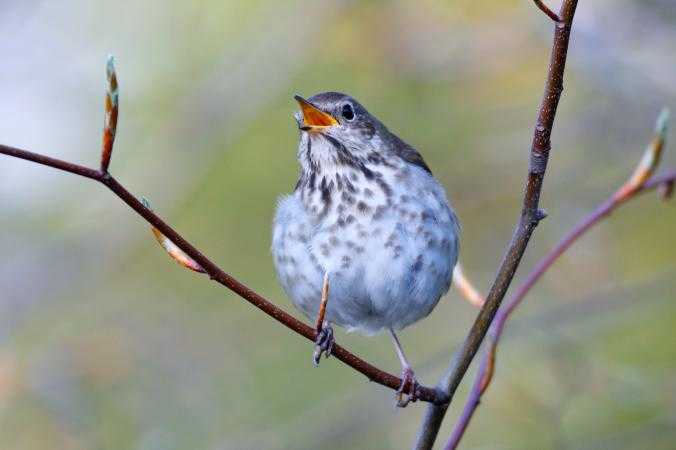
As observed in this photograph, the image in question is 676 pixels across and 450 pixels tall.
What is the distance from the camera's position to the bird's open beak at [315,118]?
432cm

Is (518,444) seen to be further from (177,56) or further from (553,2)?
(177,56)

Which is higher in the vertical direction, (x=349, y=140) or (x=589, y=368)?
(x=349, y=140)

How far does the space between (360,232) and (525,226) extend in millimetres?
1352

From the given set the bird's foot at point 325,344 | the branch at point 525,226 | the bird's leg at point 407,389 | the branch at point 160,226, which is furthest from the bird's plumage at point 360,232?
the branch at point 160,226

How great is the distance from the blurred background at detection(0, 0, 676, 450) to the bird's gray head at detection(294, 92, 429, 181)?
3.80 ft

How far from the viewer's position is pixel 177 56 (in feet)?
24.5

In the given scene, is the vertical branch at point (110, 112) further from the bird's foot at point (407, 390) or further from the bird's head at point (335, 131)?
the bird's head at point (335, 131)

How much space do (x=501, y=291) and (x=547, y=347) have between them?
111 inches

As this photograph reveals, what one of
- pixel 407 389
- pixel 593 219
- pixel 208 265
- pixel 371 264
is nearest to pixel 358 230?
pixel 371 264

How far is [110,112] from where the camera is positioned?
2.14 meters

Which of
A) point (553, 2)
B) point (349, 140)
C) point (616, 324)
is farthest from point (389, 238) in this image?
point (553, 2)

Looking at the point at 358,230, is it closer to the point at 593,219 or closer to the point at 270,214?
the point at 593,219

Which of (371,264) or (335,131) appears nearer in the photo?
(371,264)

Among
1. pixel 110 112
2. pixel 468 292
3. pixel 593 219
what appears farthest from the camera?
pixel 468 292
